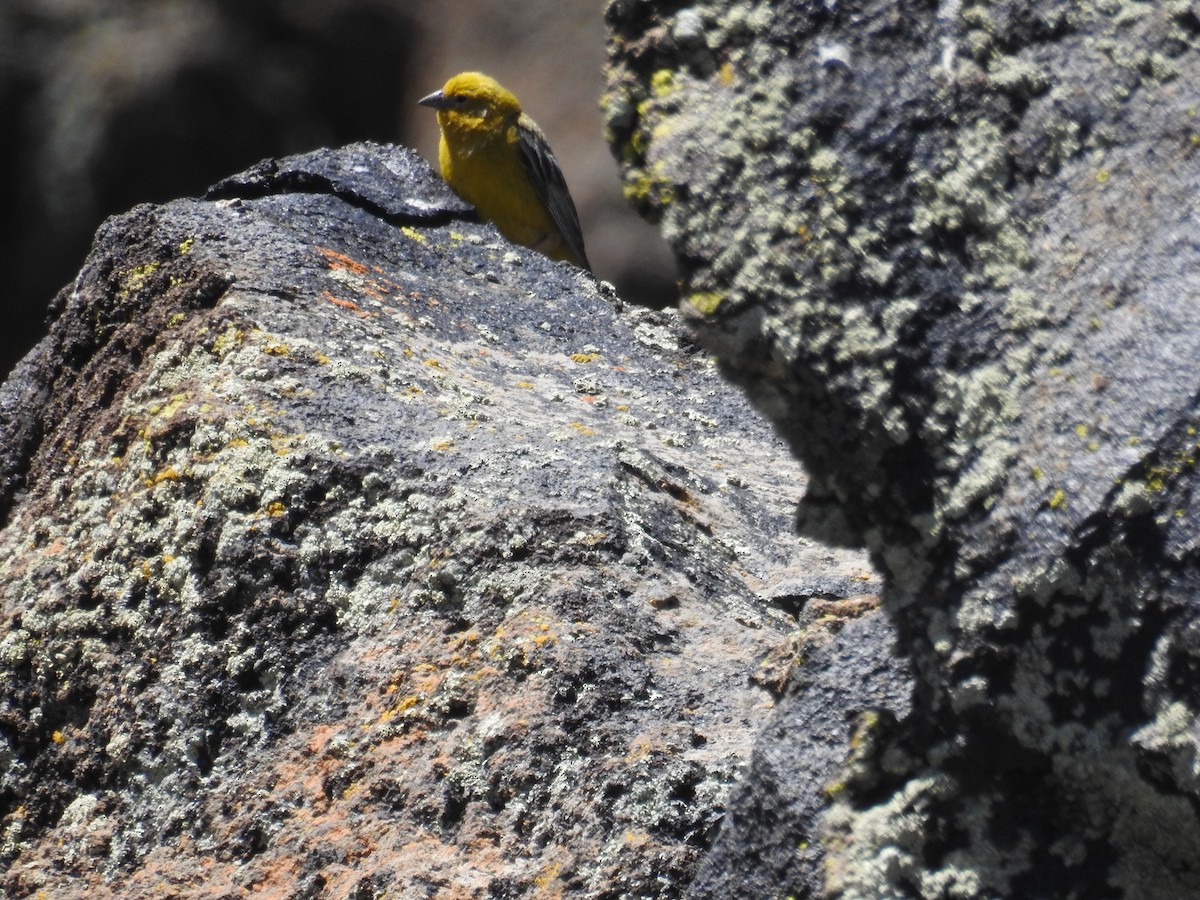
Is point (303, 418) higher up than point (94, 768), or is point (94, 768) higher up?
point (303, 418)

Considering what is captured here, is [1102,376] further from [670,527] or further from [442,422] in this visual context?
[442,422]

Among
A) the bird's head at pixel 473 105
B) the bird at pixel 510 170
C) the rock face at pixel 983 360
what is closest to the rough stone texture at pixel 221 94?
the bird's head at pixel 473 105

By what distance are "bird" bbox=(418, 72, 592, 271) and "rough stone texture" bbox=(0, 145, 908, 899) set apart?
4424 mm

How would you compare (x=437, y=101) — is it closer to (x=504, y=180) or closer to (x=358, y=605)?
(x=504, y=180)

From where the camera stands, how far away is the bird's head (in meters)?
7.26

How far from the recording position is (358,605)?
1.83m

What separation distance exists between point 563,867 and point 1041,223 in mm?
834

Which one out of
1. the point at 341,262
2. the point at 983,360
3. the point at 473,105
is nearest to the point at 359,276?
the point at 341,262

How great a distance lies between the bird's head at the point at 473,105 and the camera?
23.8 feet

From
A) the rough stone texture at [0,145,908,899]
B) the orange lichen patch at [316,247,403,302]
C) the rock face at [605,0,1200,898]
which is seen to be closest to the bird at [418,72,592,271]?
the orange lichen patch at [316,247,403,302]

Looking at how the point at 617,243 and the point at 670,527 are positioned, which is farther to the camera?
the point at 617,243

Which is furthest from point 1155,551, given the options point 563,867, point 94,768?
point 94,768

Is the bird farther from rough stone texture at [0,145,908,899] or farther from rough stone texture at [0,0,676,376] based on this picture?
rough stone texture at [0,145,908,899]

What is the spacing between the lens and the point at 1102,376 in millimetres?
1055
